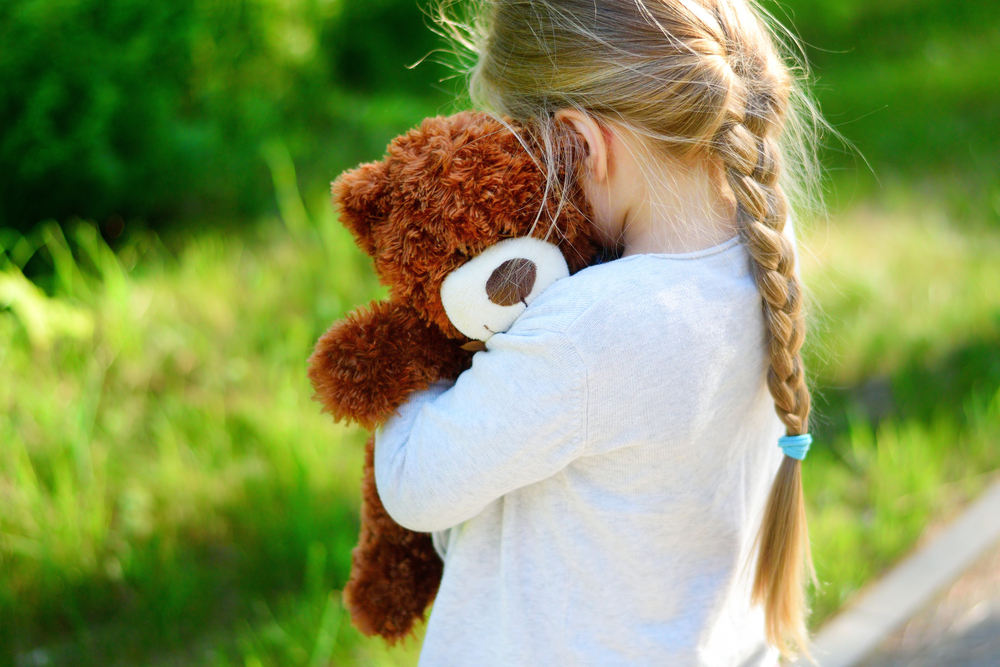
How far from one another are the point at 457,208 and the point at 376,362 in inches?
10.5

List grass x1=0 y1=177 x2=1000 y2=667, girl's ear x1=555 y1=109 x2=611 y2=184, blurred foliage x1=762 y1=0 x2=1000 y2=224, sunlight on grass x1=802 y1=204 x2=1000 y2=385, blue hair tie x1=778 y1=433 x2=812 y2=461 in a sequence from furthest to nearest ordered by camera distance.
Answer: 1. blurred foliage x1=762 y1=0 x2=1000 y2=224
2. sunlight on grass x1=802 y1=204 x2=1000 y2=385
3. grass x1=0 y1=177 x2=1000 y2=667
4. blue hair tie x1=778 y1=433 x2=812 y2=461
5. girl's ear x1=555 y1=109 x2=611 y2=184

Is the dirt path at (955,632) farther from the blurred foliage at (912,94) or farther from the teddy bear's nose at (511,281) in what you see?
the blurred foliage at (912,94)

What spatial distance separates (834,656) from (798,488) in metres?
1.22

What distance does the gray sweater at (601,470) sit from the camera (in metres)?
1.02

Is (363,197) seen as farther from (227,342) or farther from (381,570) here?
(227,342)

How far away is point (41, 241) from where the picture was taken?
127 inches

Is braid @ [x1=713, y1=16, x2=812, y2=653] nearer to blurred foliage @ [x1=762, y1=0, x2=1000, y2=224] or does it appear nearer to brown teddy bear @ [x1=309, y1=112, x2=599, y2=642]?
brown teddy bear @ [x1=309, y1=112, x2=599, y2=642]

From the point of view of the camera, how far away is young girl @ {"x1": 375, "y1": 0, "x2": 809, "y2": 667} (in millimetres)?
1034

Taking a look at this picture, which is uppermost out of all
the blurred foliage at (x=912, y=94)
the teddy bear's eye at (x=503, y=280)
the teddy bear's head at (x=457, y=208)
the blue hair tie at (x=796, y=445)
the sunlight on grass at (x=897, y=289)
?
the teddy bear's head at (x=457, y=208)

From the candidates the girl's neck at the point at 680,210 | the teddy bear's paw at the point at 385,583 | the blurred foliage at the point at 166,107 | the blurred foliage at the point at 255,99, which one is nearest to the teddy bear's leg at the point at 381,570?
the teddy bear's paw at the point at 385,583

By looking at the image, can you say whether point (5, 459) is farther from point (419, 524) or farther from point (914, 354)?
point (914, 354)

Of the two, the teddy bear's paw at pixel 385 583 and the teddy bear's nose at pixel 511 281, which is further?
the teddy bear's paw at pixel 385 583

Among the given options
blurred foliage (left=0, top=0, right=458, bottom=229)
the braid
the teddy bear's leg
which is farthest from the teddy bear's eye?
blurred foliage (left=0, top=0, right=458, bottom=229)

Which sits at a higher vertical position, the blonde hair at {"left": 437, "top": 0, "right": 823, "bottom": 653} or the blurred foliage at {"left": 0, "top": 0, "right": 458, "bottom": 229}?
the blonde hair at {"left": 437, "top": 0, "right": 823, "bottom": 653}
